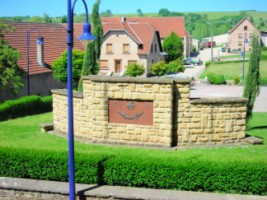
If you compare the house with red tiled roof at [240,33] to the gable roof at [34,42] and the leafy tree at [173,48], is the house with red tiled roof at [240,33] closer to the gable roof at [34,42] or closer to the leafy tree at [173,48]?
the leafy tree at [173,48]

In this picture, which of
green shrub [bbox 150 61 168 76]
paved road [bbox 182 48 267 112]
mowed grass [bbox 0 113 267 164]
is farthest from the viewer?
green shrub [bbox 150 61 168 76]

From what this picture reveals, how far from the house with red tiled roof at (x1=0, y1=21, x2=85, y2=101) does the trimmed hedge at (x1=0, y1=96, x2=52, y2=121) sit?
426 centimetres

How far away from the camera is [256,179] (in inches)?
401

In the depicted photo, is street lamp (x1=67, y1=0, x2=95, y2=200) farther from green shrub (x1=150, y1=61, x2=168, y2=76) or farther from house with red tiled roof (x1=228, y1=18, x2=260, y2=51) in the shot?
house with red tiled roof (x1=228, y1=18, x2=260, y2=51)

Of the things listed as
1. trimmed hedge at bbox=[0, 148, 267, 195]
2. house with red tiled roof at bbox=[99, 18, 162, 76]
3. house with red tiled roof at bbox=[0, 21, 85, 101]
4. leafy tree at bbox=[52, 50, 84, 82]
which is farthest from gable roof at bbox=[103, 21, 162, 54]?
trimmed hedge at bbox=[0, 148, 267, 195]

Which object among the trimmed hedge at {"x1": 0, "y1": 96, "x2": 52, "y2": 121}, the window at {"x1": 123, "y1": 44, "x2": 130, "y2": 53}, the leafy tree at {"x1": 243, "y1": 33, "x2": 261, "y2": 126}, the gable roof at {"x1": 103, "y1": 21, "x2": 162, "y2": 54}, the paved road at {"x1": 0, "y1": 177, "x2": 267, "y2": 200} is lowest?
the paved road at {"x1": 0, "y1": 177, "x2": 267, "y2": 200}

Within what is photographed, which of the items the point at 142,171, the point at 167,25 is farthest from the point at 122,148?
the point at 167,25

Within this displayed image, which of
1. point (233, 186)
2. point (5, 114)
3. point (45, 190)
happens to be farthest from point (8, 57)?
point (233, 186)

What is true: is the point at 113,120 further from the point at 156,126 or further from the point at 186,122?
the point at 186,122

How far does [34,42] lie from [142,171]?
2860cm

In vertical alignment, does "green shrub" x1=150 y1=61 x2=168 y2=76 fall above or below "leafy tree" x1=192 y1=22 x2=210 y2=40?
below

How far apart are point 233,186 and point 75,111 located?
803cm

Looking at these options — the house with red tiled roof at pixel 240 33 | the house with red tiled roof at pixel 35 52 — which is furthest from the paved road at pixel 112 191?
the house with red tiled roof at pixel 240 33

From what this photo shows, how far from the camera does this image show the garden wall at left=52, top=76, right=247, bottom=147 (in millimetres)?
14664
